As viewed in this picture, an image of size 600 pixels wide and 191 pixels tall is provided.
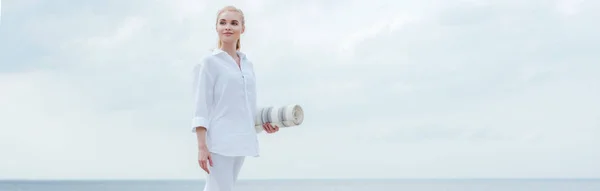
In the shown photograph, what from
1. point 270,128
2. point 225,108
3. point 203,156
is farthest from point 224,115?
point 270,128

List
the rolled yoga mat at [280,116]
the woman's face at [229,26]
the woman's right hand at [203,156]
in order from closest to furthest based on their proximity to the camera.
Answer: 1. the woman's right hand at [203,156]
2. the woman's face at [229,26]
3. the rolled yoga mat at [280,116]

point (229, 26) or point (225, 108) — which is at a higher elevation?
point (229, 26)

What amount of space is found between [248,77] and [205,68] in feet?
0.63

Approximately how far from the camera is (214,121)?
2502 millimetres

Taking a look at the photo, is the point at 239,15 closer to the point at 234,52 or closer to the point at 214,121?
the point at 234,52

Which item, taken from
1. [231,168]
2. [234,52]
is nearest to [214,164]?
[231,168]

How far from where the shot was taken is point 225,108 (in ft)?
8.25

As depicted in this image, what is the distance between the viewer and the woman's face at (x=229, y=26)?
2578 millimetres

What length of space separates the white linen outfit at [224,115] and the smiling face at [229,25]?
6 centimetres

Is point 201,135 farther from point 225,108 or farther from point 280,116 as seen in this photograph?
point 280,116

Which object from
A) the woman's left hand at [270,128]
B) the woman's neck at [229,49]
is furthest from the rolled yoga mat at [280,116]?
the woman's neck at [229,49]

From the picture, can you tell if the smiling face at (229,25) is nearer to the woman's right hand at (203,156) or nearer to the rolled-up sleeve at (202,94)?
the rolled-up sleeve at (202,94)

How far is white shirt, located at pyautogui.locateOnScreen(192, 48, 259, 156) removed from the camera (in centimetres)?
246

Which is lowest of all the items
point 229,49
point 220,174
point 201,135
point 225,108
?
point 220,174
